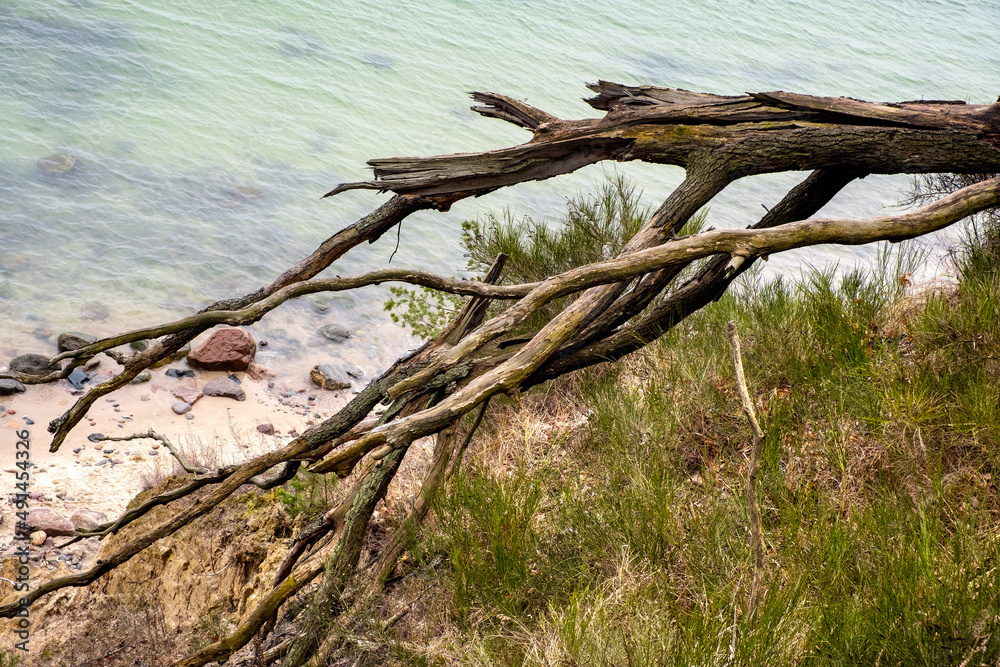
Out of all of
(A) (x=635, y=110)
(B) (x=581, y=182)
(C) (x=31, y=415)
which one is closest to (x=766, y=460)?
(A) (x=635, y=110)

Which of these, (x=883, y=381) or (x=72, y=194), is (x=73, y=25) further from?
(x=883, y=381)

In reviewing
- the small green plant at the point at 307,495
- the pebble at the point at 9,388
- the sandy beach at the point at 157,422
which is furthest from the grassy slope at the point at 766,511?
the pebble at the point at 9,388

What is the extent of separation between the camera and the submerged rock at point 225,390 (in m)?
6.69

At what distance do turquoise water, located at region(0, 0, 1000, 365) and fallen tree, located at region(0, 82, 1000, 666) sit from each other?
4.84m

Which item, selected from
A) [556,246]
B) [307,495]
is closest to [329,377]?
[556,246]

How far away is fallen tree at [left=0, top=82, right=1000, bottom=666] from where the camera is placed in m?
2.57

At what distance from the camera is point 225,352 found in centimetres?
694

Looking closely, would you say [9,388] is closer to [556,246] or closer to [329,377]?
[329,377]

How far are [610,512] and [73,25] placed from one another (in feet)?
42.9

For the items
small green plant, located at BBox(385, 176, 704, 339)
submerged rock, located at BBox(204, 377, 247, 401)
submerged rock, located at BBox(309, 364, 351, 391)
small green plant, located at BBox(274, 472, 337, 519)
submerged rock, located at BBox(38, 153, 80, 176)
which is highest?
small green plant, located at BBox(385, 176, 704, 339)

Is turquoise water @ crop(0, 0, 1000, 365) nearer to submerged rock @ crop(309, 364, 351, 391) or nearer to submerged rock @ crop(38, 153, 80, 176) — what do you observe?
submerged rock @ crop(38, 153, 80, 176)

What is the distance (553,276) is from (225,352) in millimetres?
4974

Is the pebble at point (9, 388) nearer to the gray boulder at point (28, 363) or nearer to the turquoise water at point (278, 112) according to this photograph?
the gray boulder at point (28, 363)

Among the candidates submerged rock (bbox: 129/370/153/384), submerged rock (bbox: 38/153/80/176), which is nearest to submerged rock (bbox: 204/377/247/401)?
submerged rock (bbox: 129/370/153/384)
